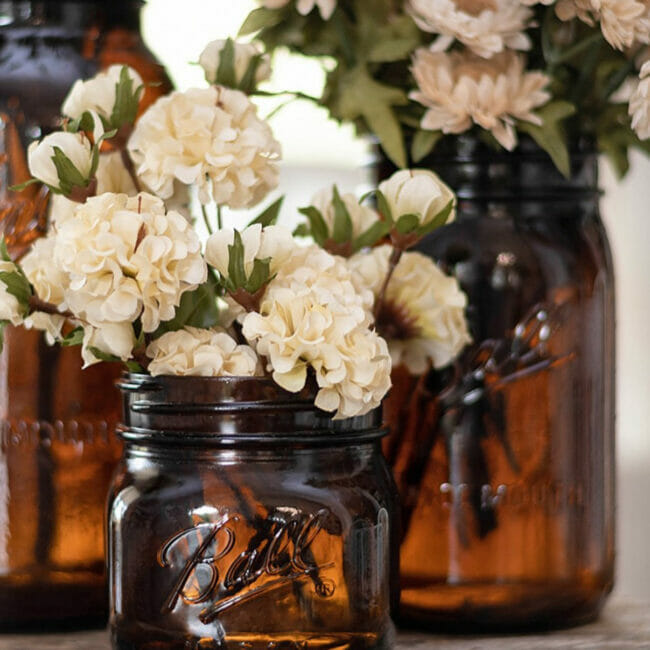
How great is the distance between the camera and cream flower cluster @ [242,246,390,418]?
0.53 m

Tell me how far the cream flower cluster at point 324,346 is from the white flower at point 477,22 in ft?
0.62

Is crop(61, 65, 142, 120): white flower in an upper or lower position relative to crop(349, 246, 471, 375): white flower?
upper

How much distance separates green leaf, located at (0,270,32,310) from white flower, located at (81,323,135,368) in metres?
0.03

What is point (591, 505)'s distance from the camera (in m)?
0.73

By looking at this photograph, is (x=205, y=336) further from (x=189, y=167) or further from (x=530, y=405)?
(x=530, y=405)

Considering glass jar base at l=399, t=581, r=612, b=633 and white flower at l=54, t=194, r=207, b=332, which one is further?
glass jar base at l=399, t=581, r=612, b=633

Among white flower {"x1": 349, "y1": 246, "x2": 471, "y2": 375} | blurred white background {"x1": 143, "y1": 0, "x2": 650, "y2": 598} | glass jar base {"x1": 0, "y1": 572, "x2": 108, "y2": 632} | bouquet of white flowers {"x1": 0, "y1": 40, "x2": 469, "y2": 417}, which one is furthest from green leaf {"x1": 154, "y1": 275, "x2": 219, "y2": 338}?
blurred white background {"x1": 143, "y1": 0, "x2": 650, "y2": 598}

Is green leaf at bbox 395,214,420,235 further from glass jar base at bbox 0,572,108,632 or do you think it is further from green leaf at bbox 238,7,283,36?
glass jar base at bbox 0,572,108,632

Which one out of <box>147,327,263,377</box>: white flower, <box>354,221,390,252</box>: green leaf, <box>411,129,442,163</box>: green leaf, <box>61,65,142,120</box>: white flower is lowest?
<box>147,327,263,377</box>: white flower

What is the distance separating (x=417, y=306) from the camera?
66 cm

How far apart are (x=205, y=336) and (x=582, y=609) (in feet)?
1.03

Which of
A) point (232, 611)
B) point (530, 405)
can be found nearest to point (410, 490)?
point (530, 405)

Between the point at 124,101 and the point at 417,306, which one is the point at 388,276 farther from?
the point at 124,101

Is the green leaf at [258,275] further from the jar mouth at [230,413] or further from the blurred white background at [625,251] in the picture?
the blurred white background at [625,251]
